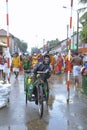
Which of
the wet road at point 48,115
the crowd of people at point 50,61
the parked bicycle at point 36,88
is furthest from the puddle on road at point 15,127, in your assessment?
the crowd of people at point 50,61

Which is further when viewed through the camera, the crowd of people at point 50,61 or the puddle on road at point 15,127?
the crowd of people at point 50,61

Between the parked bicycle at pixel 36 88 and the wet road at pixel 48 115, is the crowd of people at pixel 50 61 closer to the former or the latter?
the parked bicycle at pixel 36 88

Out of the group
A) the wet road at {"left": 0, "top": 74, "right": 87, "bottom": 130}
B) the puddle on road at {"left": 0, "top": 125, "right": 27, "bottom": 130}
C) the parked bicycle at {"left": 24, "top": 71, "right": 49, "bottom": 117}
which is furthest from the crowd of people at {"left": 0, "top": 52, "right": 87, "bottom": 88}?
the puddle on road at {"left": 0, "top": 125, "right": 27, "bottom": 130}

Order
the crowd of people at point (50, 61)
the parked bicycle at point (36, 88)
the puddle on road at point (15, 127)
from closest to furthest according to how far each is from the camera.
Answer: the puddle on road at point (15, 127), the parked bicycle at point (36, 88), the crowd of people at point (50, 61)

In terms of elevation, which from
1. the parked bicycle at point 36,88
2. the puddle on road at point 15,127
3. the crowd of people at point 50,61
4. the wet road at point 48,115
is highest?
the crowd of people at point 50,61

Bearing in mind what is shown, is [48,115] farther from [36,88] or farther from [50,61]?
[50,61]

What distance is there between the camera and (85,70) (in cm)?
1222

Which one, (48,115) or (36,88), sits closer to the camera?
(48,115)

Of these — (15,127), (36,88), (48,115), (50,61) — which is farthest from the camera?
(50,61)

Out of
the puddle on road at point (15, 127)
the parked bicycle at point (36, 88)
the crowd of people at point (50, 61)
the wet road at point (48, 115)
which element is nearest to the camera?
the puddle on road at point (15, 127)

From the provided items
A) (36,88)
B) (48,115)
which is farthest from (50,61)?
(48,115)

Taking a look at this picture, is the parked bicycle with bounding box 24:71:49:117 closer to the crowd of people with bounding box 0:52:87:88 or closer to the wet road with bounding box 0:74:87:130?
the wet road with bounding box 0:74:87:130

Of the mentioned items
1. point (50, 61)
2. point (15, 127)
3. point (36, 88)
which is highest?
point (50, 61)

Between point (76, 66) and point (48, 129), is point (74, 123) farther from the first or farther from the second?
point (76, 66)
